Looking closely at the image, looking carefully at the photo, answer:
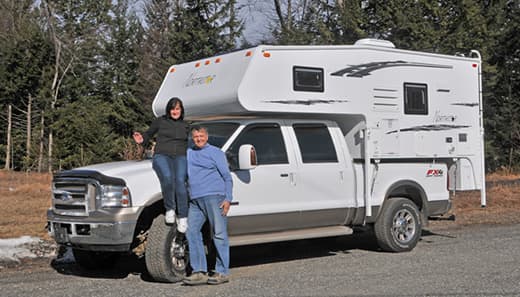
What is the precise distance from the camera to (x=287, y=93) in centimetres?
878

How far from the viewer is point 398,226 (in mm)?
9750

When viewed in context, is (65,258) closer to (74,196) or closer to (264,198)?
(74,196)

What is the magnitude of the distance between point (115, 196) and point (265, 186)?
189 centimetres

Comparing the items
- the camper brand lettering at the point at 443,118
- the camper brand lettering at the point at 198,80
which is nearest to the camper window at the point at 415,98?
the camper brand lettering at the point at 443,118

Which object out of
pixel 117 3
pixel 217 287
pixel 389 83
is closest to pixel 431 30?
pixel 117 3

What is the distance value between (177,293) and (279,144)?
2488mm

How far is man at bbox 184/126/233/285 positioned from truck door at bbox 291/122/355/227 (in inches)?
61.6

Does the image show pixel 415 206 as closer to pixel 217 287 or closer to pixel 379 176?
pixel 379 176

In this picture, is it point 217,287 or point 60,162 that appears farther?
point 60,162

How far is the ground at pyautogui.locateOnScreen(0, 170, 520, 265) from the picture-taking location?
11.7 metres

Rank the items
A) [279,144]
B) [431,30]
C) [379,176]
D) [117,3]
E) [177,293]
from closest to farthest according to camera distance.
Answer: [177,293], [279,144], [379,176], [431,30], [117,3]

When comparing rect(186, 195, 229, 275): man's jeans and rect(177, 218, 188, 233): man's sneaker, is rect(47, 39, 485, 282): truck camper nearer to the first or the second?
rect(177, 218, 188, 233): man's sneaker

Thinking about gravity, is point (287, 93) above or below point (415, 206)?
above

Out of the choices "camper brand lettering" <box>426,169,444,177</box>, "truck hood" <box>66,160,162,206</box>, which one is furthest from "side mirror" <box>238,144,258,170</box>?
"camper brand lettering" <box>426,169,444,177</box>
